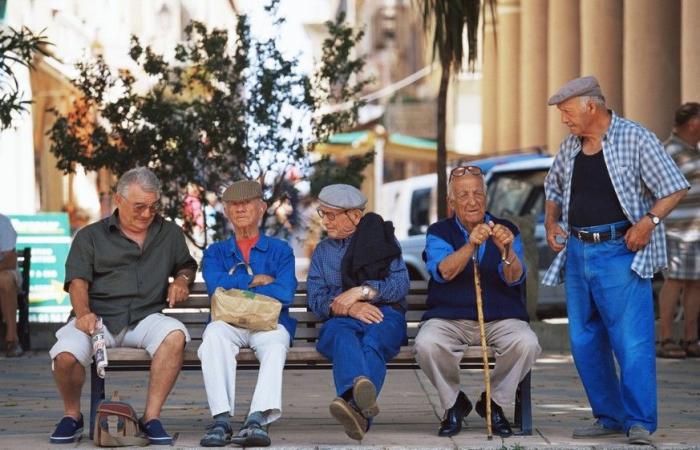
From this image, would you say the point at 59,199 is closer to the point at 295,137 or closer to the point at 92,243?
the point at 295,137

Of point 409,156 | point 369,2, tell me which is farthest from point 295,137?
point 369,2

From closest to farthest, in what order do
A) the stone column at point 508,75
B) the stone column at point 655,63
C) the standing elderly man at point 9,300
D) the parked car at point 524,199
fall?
the standing elderly man at point 9,300
the parked car at point 524,199
the stone column at point 655,63
the stone column at point 508,75

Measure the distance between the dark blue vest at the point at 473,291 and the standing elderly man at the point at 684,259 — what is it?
4.26m

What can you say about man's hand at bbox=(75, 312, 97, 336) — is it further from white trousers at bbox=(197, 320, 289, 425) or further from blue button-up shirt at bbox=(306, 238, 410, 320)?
blue button-up shirt at bbox=(306, 238, 410, 320)

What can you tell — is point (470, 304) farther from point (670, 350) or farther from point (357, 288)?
point (670, 350)

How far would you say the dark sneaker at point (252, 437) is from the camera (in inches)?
323

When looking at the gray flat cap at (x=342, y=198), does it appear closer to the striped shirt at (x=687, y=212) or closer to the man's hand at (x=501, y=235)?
the man's hand at (x=501, y=235)

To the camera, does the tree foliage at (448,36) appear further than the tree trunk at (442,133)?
No

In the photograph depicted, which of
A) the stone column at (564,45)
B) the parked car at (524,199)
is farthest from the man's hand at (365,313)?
the stone column at (564,45)

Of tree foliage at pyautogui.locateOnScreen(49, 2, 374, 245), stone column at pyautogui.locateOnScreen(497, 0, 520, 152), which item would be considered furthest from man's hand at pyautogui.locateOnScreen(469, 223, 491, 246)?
stone column at pyautogui.locateOnScreen(497, 0, 520, 152)

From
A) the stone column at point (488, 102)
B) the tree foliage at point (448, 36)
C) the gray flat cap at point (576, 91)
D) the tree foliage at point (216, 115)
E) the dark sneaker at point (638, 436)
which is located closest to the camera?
the dark sneaker at point (638, 436)

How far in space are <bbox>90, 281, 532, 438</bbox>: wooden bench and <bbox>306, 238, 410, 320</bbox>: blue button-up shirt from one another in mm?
231

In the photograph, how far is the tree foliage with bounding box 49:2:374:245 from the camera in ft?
46.6

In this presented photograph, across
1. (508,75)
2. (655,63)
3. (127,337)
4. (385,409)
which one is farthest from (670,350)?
(508,75)
